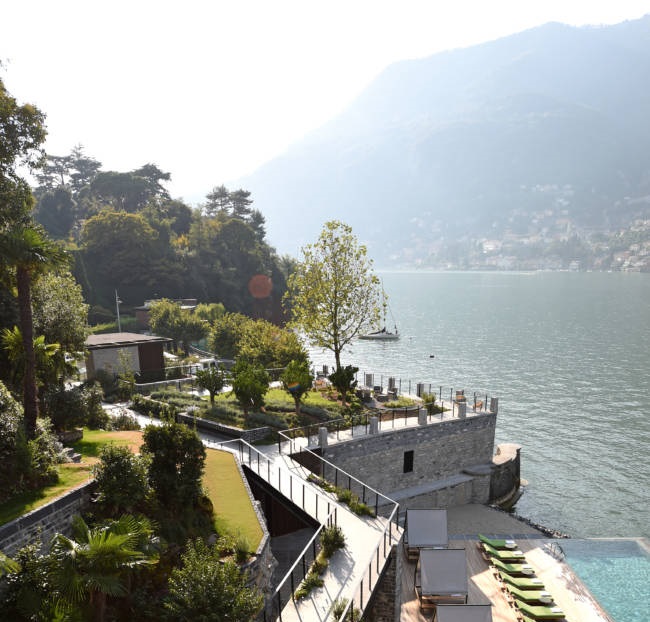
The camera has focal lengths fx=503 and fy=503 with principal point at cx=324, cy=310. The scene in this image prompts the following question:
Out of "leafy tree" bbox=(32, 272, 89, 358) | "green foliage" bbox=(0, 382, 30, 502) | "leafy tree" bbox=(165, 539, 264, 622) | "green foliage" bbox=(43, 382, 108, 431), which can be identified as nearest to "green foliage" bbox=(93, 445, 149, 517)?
"green foliage" bbox=(0, 382, 30, 502)

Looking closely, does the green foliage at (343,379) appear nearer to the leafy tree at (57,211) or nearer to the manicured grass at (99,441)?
the manicured grass at (99,441)

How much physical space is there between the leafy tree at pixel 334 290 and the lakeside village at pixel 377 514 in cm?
459

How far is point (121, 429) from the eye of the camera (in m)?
27.0

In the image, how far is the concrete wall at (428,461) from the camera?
89.7 feet

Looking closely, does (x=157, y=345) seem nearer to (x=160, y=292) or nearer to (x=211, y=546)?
(x=211, y=546)

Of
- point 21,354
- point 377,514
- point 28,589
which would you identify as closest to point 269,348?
point 377,514

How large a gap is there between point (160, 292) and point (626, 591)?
77.5 metres

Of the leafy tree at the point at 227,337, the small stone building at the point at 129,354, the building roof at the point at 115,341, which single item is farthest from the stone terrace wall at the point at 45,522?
the leafy tree at the point at 227,337

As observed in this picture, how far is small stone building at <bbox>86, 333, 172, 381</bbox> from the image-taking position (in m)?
35.8

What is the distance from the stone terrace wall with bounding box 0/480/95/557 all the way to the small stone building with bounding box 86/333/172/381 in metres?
23.1

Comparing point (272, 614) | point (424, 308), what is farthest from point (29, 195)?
point (424, 308)

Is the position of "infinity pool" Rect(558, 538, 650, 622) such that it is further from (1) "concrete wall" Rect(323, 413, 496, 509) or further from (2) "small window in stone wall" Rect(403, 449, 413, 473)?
(2) "small window in stone wall" Rect(403, 449, 413, 473)

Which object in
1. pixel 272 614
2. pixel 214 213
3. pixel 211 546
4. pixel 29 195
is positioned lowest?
pixel 272 614

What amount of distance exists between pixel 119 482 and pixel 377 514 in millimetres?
10948
